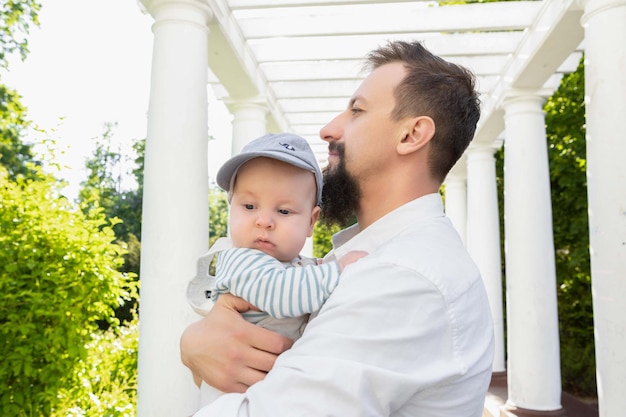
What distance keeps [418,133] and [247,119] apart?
31.3 feet

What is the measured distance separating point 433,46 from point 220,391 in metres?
10.1

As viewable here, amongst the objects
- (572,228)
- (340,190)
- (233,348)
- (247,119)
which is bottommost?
(233,348)

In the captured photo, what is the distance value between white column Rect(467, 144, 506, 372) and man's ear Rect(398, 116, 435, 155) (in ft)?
43.6

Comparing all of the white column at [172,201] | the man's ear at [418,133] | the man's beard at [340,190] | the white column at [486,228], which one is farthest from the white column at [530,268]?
the man's ear at [418,133]

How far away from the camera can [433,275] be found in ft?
7.48

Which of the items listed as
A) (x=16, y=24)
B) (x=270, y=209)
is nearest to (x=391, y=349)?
(x=270, y=209)

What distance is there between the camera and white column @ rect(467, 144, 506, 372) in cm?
1573

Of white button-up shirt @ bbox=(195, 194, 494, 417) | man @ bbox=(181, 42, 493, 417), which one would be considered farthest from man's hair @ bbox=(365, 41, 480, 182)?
white button-up shirt @ bbox=(195, 194, 494, 417)

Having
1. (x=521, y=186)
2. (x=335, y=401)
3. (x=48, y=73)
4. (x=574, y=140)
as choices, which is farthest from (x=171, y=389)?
(x=48, y=73)

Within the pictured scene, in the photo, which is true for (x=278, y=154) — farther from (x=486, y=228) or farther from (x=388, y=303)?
(x=486, y=228)

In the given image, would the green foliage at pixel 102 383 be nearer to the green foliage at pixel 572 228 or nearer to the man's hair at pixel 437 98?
the man's hair at pixel 437 98

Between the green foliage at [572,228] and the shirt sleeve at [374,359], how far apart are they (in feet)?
58.6

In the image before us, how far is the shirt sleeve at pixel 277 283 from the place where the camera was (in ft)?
8.32

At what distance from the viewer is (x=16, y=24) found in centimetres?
2105
